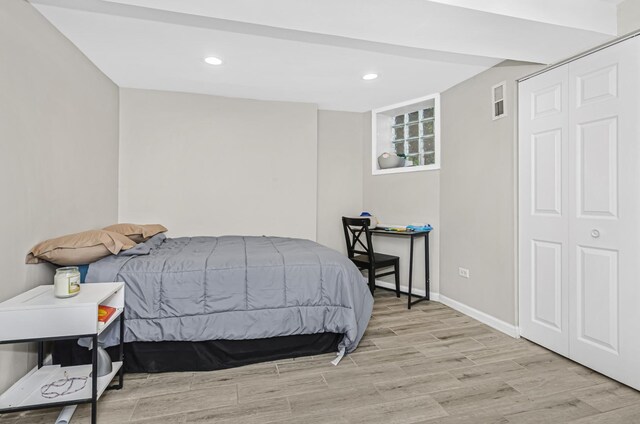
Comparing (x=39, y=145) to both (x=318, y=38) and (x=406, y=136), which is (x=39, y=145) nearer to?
(x=318, y=38)

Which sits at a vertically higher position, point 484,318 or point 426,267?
point 426,267

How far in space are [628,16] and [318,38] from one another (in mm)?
1904

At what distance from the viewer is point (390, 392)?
199cm

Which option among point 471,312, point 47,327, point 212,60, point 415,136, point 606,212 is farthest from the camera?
point 415,136

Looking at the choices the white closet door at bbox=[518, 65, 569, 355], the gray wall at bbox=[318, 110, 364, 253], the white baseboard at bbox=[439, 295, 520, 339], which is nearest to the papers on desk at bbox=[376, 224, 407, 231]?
the gray wall at bbox=[318, 110, 364, 253]

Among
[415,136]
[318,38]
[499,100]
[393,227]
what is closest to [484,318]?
[393,227]

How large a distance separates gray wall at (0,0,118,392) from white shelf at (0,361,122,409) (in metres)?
0.13

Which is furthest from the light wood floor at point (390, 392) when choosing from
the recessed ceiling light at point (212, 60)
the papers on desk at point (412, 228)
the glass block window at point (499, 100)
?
the recessed ceiling light at point (212, 60)

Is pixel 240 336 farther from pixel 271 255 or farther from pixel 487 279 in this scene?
pixel 487 279

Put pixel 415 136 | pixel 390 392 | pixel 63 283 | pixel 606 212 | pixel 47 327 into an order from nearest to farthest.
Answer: pixel 47 327, pixel 63 283, pixel 390 392, pixel 606 212, pixel 415 136

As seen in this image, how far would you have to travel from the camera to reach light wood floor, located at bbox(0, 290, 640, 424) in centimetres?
176

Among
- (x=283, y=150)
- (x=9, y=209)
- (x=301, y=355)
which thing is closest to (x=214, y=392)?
(x=301, y=355)

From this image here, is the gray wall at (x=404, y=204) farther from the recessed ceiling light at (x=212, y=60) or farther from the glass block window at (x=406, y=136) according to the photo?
the recessed ceiling light at (x=212, y=60)

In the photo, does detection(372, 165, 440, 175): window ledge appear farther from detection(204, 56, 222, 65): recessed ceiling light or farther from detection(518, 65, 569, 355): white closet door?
detection(204, 56, 222, 65): recessed ceiling light
